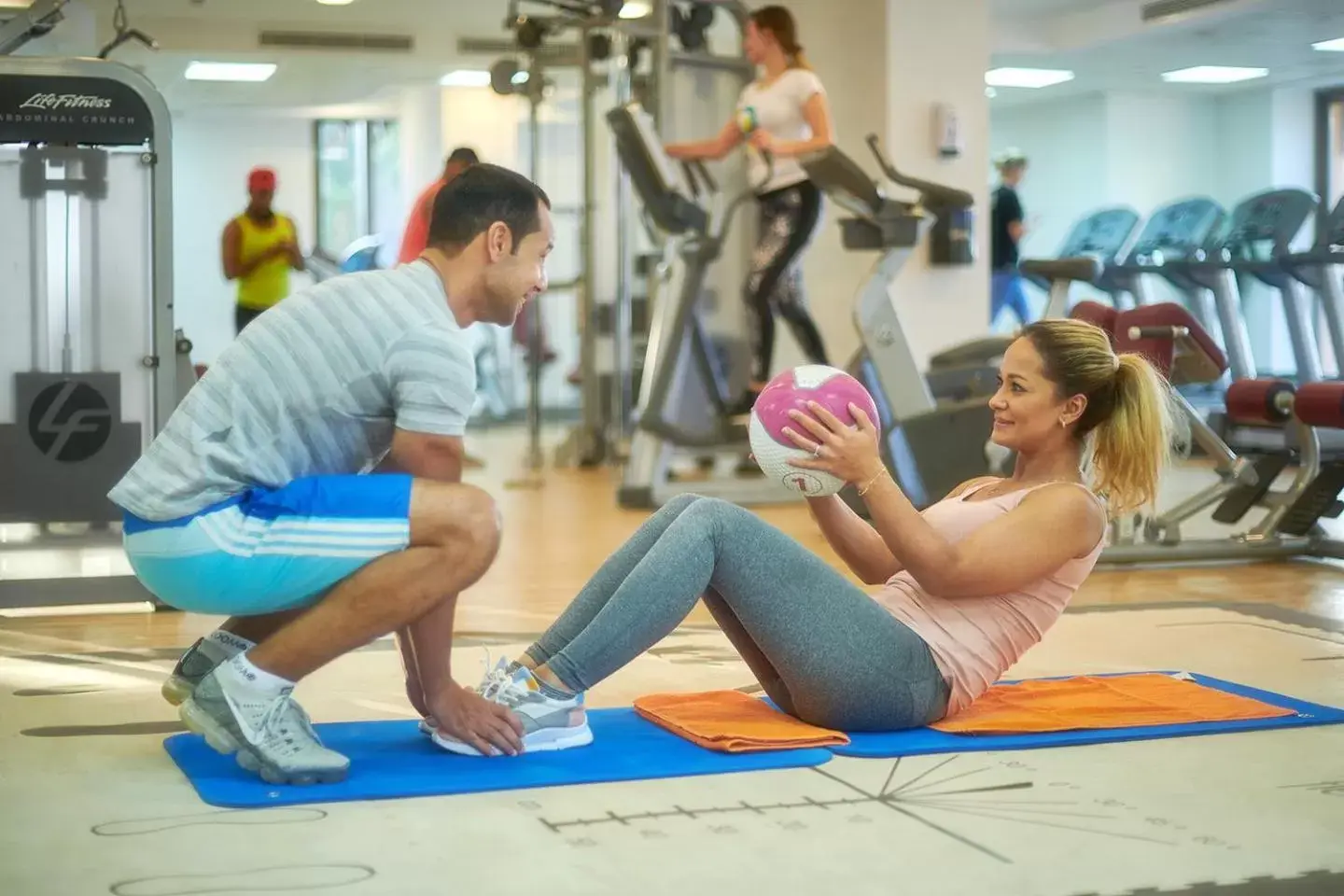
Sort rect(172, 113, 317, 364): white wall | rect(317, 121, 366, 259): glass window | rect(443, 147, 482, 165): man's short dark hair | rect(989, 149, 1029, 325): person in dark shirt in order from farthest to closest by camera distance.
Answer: rect(317, 121, 366, 259): glass window
rect(172, 113, 317, 364): white wall
rect(989, 149, 1029, 325): person in dark shirt
rect(443, 147, 482, 165): man's short dark hair

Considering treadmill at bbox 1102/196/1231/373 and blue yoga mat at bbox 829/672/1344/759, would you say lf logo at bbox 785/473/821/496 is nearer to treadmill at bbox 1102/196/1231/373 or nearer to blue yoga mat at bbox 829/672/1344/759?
blue yoga mat at bbox 829/672/1344/759

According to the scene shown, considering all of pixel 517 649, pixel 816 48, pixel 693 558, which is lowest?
pixel 517 649

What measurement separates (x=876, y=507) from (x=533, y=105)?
5684mm

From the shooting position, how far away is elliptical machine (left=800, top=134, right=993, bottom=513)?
534 centimetres

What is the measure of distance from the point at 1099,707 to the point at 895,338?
3085mm

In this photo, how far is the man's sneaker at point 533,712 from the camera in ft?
7.88

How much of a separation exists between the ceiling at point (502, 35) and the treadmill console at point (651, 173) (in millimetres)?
4283

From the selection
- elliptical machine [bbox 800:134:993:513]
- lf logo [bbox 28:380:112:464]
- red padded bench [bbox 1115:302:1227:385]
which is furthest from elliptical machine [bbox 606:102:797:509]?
lf logo [bbox 28:380:112:464]

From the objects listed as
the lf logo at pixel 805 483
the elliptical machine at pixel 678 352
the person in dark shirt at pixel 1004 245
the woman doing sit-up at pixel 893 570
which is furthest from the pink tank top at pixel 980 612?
the person in dark shirt at pixel 1004 245

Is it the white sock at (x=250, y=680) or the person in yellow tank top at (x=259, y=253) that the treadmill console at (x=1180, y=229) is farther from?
the white sock at (x=250, y=680)

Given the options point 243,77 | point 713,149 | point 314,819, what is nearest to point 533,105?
point 713,149

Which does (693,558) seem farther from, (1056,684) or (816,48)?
(816,48)

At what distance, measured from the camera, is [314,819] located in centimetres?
206

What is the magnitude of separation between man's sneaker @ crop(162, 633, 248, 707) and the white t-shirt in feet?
13.3
